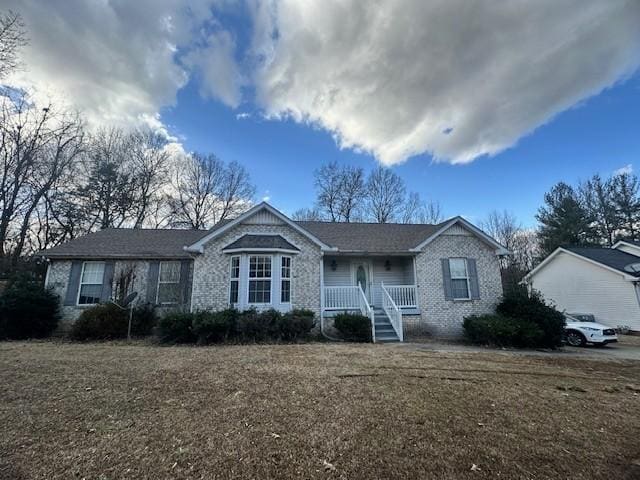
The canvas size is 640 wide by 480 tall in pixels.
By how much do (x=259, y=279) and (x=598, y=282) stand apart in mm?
21350

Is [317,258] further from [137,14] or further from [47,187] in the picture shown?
[47,187]

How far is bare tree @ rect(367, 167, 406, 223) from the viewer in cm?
2930

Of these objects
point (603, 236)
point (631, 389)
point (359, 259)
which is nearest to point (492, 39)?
point (359, 259)

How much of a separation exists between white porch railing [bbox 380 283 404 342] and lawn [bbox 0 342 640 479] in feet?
13.3

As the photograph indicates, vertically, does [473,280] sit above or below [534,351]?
above

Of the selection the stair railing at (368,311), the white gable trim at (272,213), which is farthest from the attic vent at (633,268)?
the white gable trim at (272,213)

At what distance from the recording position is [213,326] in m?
9.98

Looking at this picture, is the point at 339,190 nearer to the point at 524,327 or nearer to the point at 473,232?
the point at 473,232

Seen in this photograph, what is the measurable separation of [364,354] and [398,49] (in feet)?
39.4

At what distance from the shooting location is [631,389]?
234 inches

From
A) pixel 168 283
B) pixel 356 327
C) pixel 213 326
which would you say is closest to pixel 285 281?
pixel 213 326

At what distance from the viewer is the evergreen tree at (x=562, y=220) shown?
29.5 m

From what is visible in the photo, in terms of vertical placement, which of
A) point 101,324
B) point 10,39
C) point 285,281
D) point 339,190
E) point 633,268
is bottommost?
point 101,324

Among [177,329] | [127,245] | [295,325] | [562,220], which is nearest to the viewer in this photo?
[177,329]
